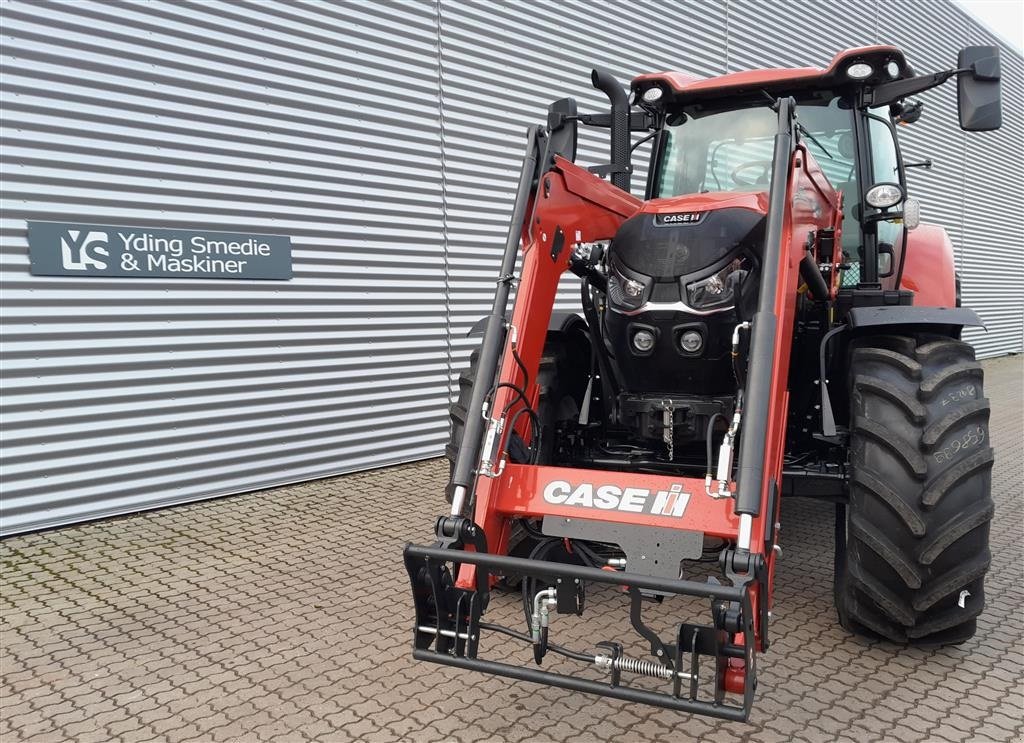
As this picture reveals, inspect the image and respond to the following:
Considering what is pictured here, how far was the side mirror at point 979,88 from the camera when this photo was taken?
3.57 m

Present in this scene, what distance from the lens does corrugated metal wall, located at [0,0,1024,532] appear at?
5051 mm

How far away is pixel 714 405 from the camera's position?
3406 millimetres

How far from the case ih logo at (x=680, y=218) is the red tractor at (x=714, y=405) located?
0.07 ft

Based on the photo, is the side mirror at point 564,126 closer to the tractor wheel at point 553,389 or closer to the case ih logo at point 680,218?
the case ih logo at point 680,218

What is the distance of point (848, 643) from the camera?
3.39m

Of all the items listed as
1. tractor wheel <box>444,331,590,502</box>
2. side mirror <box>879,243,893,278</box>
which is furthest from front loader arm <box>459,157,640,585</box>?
side mirror <box>879,243,893,278</box>

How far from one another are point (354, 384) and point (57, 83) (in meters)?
2.98

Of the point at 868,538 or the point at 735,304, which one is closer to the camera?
the point at 868,538

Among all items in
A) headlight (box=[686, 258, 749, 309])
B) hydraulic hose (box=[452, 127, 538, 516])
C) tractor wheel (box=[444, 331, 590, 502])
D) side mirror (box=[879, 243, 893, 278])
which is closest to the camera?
hydraulic hose (box=[452, 127, 538, 516])

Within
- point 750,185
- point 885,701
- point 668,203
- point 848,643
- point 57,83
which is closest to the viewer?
point 885,701

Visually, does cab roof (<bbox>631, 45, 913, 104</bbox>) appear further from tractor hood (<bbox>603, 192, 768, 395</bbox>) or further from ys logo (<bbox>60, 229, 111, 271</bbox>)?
ys logo (<bbox>60, 229, 111, 271</bbox>)

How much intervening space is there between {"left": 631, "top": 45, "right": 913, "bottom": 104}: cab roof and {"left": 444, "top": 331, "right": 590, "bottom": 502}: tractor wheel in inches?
55.6

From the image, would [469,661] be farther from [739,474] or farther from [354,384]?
[354,384]

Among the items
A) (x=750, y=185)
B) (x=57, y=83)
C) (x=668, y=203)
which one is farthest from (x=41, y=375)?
(x=750, y=185)
